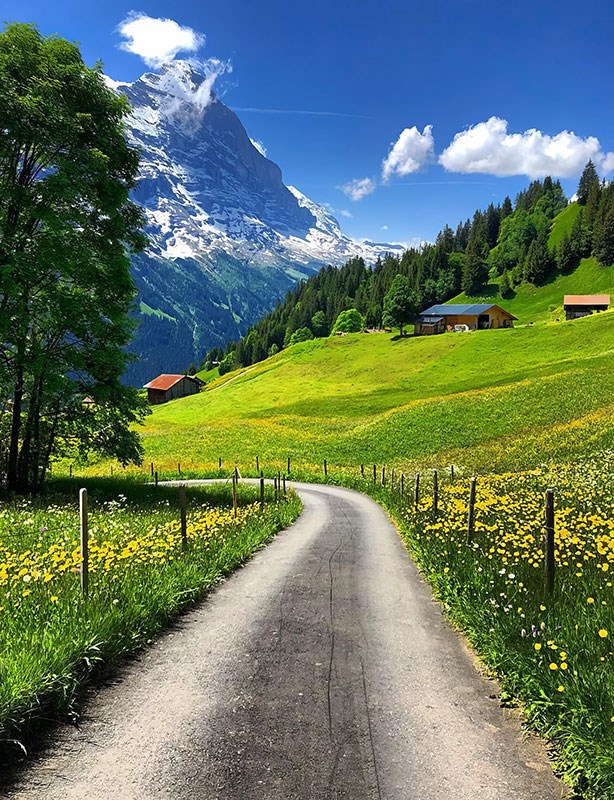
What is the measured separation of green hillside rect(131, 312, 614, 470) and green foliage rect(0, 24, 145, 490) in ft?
86.9

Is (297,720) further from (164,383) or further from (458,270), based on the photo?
(458,270)

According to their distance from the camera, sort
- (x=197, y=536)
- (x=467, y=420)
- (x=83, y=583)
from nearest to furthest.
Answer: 1. (x=83, y=583)
2. (x=197, y=536)
3. (x=467, y=420)

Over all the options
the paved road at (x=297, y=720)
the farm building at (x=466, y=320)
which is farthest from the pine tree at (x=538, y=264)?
the paved road at (x=297, y=720)

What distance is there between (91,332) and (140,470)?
27.4 m

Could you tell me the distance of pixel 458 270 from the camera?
585ft

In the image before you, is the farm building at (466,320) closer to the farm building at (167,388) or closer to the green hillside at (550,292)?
the green hillside at (550,292)

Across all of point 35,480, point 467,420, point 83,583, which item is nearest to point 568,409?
point 467,420

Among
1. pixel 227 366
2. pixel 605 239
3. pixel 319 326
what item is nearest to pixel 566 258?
pixel 605 239

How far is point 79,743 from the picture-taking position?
16.0 ft

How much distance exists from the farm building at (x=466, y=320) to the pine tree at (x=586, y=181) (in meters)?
92.4

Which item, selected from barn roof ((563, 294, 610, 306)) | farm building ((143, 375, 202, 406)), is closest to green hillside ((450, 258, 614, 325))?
barn roof ((563, 294, 610, 306))

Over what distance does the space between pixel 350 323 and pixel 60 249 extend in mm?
146748

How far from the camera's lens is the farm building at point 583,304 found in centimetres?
11738

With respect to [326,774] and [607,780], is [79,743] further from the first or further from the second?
[607,780]
